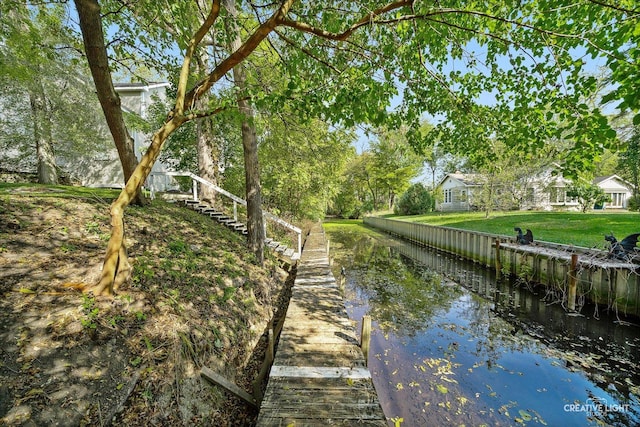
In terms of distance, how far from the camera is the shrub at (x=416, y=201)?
34.4 metres

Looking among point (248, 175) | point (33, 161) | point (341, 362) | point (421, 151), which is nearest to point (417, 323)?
point (341, 362)

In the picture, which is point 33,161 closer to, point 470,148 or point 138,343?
point 138,343

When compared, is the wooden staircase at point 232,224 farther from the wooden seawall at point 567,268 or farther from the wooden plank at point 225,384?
the wooden seawall at point 567,268

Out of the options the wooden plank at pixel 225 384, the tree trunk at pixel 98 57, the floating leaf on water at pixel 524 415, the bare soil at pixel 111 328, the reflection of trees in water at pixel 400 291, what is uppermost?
the tree trunk at pixel 98 57

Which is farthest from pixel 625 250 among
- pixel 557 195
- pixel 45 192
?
pixel 557 195

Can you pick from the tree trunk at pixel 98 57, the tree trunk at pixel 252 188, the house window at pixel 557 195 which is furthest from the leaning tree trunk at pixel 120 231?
the house window at pixel 557 195

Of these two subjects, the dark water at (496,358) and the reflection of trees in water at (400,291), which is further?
the reflection of trees in water at (400,291)

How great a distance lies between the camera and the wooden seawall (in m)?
7.01

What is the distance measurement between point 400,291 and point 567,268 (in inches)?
208

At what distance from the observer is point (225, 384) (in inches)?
145

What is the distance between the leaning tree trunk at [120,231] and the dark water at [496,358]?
15.1ft

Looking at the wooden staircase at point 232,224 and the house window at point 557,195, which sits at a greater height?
the house window at point 557,195

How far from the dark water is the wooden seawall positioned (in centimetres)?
53

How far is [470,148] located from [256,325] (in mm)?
5313
